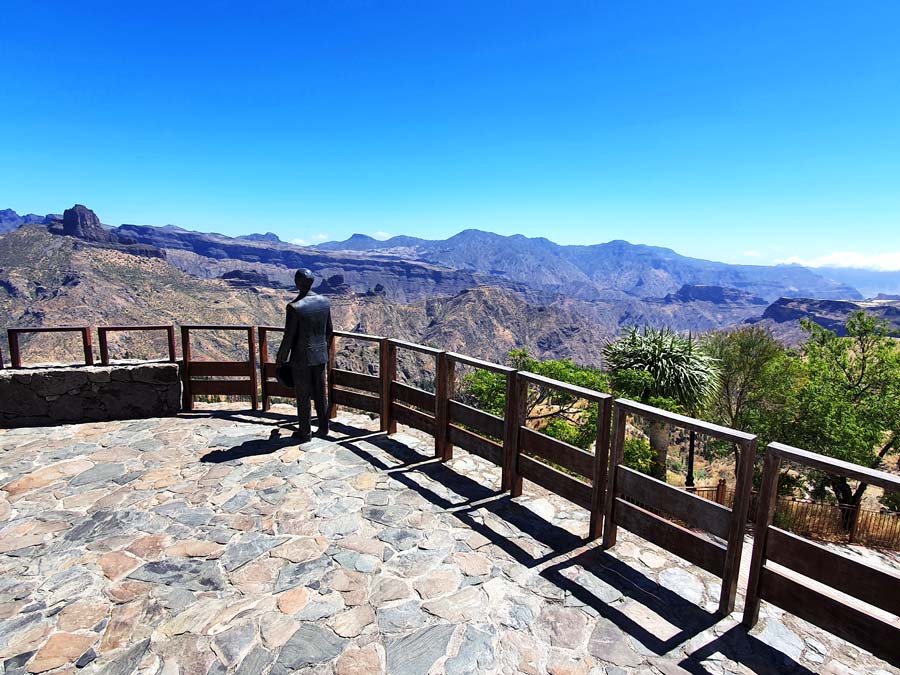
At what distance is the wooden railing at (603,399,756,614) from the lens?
133 inches

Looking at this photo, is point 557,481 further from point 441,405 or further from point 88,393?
point 88,393

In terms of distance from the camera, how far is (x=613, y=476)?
4.22 meters

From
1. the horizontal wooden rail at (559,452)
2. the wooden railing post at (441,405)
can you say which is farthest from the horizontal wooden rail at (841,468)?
the wooden railing post at (441,405)

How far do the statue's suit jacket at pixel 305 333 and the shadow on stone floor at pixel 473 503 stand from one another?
1309mm

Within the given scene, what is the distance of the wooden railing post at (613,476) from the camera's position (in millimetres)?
4145

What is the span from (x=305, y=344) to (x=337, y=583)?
3.54 meters

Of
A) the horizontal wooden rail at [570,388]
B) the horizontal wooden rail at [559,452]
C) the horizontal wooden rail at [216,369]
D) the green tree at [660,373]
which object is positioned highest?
the horizontal wooden rail at [570,388]

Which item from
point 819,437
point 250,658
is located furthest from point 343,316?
point 250,658

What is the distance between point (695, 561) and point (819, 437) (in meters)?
18.2

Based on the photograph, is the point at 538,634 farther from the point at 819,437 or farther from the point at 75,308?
the point at 75,308

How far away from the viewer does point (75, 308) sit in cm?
9812

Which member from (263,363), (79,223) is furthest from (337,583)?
(79,223)

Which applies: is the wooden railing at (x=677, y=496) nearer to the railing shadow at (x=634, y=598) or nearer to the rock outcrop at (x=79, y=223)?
the railing shadow at (x=634, y=598)

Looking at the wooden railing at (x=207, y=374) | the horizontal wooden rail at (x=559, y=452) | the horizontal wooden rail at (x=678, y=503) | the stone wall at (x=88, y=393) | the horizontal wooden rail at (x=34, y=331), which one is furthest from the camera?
the wooden railing at (x=207, y=374)
